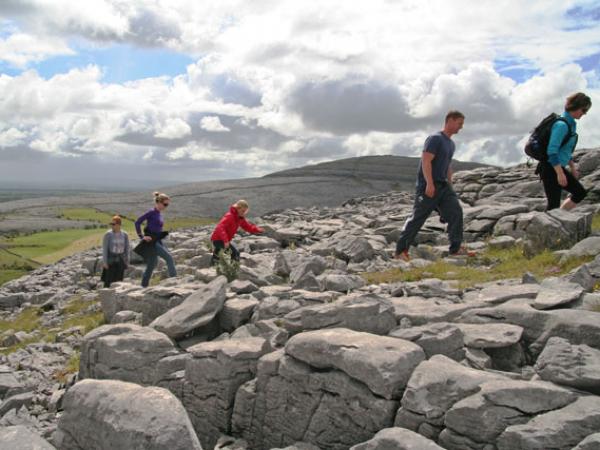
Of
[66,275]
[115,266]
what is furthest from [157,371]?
[66,275]

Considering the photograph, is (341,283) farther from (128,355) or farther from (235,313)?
(128,355)

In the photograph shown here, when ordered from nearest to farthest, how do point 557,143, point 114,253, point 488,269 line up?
point 557,143, point 488,269, point 114,253

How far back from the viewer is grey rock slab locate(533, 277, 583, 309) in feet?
27.4

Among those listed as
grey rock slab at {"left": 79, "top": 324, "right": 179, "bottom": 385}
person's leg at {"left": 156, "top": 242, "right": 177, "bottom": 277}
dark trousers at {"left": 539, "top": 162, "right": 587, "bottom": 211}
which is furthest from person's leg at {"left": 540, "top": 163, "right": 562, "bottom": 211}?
person's leg at {"left": 156, "top": 242, "right": 177, "bottom": 277}

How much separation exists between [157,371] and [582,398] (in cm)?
643

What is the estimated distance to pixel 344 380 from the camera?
6.99 m

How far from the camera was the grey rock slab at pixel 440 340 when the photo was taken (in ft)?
24.0

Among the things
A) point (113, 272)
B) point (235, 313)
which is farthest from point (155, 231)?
point (235, 313)

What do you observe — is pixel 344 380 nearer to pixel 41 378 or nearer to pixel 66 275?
pixel 41 378

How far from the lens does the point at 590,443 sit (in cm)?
491

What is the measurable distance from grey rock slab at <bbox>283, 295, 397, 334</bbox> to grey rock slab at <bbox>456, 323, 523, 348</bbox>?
1.13m

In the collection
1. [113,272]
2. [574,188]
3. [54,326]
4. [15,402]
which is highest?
[574,188]

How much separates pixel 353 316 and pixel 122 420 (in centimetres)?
364

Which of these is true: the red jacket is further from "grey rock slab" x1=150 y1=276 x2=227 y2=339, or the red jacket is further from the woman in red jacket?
"grey rock slab" x1=150 y1=276 x2=227 y2=339
